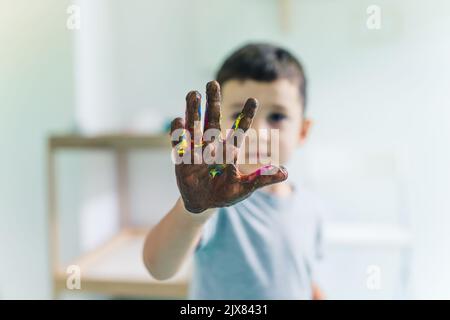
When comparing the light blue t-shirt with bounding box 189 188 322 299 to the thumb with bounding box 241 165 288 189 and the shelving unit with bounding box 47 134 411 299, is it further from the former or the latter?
the shelving unit with bounding box 47 134 411 299

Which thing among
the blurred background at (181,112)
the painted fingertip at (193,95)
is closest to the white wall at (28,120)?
the blurred background at (181,112)

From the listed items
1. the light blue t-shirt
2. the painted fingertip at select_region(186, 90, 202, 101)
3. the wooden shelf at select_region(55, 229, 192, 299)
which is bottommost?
the wooden shelf at select_region(55, 229, 192, 299)

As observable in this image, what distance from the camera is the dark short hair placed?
439mm

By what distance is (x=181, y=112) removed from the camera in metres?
1.33

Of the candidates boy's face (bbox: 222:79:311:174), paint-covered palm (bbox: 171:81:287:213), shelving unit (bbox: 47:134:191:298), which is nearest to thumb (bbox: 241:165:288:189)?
paint-covered palm (bbox: 171:81:287:213)

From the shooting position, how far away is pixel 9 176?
996 mm

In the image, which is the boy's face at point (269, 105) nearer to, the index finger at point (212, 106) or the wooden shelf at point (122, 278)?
the index finger at point (212, 106)

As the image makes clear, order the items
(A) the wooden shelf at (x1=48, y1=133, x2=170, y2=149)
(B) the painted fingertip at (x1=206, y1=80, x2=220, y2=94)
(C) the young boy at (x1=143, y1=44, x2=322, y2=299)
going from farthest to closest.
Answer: (A) the wooden shelf at (x1=48, y1=133, x2=170, y2=149), (C) the young boy at (x1=143, y1=44, x2=322, y2=299), (B) the painted fingertip at (x1=206, y1=80, x2=220, y2=94)

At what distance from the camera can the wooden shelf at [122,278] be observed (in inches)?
39.7

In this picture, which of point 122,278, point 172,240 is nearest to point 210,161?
point 172,240

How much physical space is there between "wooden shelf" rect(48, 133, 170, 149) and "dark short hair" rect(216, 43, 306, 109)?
2.09 ft

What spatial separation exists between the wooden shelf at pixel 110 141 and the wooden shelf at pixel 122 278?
11.5 inches

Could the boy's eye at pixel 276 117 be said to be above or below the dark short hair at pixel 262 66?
below

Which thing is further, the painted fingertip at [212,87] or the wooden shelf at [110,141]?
the wooden shelf at [110,141]
